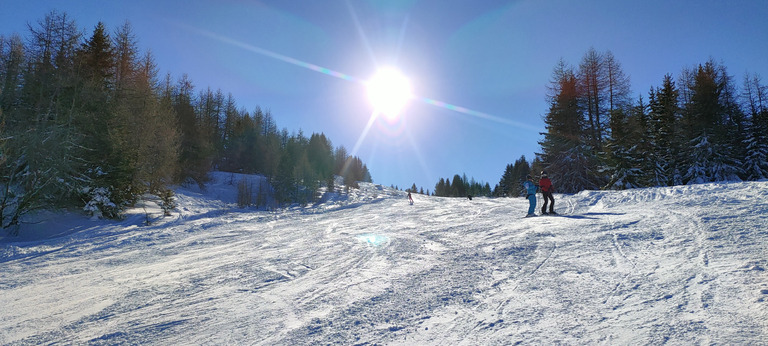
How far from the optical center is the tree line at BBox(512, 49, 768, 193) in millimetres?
23656

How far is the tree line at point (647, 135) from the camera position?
2366cm

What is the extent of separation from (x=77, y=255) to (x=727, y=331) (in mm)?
12291

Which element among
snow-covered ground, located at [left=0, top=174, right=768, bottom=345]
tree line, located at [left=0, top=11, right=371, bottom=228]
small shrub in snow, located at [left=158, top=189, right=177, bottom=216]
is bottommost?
snow-covered ground, located at [left=0, top=174, right=768, bottom=345]

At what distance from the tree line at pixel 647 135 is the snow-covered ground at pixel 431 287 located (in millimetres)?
17058

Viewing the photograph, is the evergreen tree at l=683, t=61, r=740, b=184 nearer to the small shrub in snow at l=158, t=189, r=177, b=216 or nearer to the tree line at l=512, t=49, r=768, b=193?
the tree line at l=512, t=49, r=768, b=193

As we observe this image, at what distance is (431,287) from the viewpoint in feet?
15.9

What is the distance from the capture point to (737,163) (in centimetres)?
2425

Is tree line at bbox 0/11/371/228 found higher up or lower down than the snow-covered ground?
higher up

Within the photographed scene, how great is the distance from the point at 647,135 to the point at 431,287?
28.2 metres

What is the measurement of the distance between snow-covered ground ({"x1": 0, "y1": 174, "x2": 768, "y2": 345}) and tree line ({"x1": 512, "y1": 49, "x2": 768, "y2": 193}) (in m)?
Answer: 17.1

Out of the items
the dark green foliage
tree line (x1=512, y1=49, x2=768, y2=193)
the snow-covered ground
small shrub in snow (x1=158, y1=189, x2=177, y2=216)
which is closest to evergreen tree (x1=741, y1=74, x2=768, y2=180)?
tree line (x1=512, y1=49, x2=768, y2=193)

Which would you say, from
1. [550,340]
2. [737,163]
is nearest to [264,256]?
[550,340]

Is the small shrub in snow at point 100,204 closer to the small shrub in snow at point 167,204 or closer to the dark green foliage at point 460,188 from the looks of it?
the small shrub in snow at point 167,204

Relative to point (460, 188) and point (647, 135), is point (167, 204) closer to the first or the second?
point (647, 135)
